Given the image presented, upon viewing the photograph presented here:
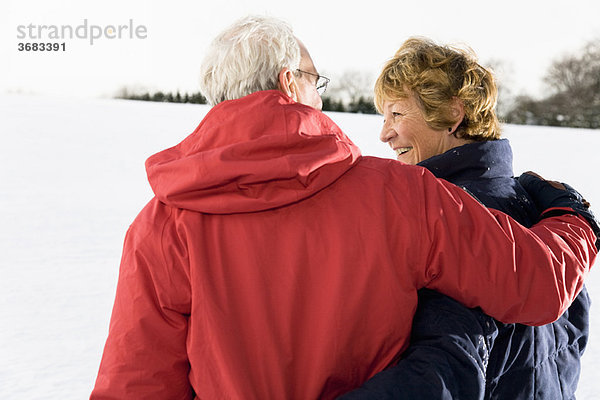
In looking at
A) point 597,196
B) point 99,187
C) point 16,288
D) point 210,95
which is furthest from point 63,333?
point 597,196

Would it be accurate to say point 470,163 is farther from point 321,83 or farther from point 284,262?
point 284,262

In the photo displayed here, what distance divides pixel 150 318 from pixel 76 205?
28.2 ft

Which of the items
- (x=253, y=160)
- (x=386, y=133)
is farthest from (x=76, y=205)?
(x=253, y=160)

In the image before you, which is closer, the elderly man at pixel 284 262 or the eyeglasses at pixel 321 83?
the elderly man at pixel 284 262

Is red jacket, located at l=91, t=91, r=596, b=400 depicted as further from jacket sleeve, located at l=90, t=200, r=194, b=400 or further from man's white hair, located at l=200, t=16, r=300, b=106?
man's white hair, located at l=200, t=16, r=300, b=106

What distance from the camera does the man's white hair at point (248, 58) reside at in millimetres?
Answer: 1269

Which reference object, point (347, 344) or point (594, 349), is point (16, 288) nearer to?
point (594, 349)

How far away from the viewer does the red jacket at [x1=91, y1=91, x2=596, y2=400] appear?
114cm

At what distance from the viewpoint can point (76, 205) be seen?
9.28 metres

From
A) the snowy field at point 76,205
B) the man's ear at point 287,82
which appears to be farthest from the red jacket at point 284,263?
the snowy field at point 76,205

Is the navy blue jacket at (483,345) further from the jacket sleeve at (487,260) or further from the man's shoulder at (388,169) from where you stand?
the man's shoulder at (388,169)

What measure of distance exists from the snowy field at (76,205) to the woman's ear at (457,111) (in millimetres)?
2688

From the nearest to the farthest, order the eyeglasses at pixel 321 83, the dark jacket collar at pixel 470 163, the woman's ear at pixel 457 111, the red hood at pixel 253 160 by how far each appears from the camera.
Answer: the red hood at pixel 253 160 → the eyeglasses at pixel 321 83 → the dark jacket collar at pixel 470 163 → the woman's ear at pixel 457 111

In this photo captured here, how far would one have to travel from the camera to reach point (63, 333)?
455 centimetres
